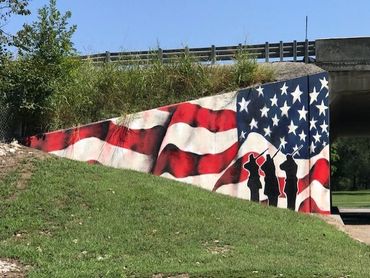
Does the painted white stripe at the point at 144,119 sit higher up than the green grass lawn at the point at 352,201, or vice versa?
the painted white stripe at the point at 144,119

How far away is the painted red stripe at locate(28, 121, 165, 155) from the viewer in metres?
16.0

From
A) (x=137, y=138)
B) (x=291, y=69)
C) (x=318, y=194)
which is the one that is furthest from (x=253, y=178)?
(x=291, y=69)

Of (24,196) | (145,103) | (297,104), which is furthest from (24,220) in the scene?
(297,104)

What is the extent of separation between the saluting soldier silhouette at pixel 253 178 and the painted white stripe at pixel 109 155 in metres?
3.04

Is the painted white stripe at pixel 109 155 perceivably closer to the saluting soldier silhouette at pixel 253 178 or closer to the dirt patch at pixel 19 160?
the dirt patch at pixel 19 160

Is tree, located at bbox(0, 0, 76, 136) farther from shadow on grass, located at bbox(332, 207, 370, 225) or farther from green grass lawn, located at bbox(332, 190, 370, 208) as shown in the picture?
green grass lawn, located at bbox(332, 190, 370, 208)

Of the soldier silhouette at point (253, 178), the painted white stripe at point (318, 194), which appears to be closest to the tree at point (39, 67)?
the soldier silhouette at point (253, 178)

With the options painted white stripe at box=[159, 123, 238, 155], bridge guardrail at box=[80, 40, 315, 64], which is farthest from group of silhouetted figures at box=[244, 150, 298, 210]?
bridge guardrail at box=[80, 40, 315, 64]

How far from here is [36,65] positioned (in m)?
15.8

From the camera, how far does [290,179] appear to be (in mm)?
17484

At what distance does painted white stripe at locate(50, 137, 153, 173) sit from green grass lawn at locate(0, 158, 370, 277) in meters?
1.40

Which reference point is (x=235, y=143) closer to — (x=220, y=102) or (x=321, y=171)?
(x=220, y=102)

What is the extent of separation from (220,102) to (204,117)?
0.69 meters

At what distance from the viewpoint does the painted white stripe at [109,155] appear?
16.2 metres
